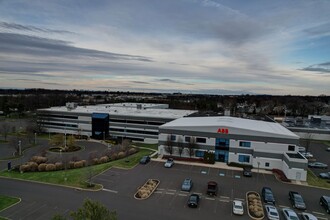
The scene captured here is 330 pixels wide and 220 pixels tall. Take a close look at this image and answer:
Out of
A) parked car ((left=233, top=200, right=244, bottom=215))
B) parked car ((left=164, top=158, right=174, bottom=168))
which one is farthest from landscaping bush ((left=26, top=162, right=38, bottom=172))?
parked car ((left=233, top=200, right=244, bottom=215))

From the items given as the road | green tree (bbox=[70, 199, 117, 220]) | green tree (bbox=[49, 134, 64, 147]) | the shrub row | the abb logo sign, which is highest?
the abb logo sign

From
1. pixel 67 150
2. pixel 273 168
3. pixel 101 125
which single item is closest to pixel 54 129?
pixel 101 125

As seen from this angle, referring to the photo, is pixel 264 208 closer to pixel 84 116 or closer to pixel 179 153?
pixel 179 153

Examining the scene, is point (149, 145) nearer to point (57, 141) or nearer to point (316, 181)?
point (57, 141)

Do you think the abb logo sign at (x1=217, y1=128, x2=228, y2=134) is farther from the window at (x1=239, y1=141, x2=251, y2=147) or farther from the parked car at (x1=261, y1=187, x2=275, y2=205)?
the parked car at (x1=261, y1=187, x2=275, y2=205)

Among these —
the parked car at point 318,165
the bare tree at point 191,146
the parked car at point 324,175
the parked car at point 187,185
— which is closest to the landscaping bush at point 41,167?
the parked car at point 187,185

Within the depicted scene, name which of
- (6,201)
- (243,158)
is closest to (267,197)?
(243,158)
